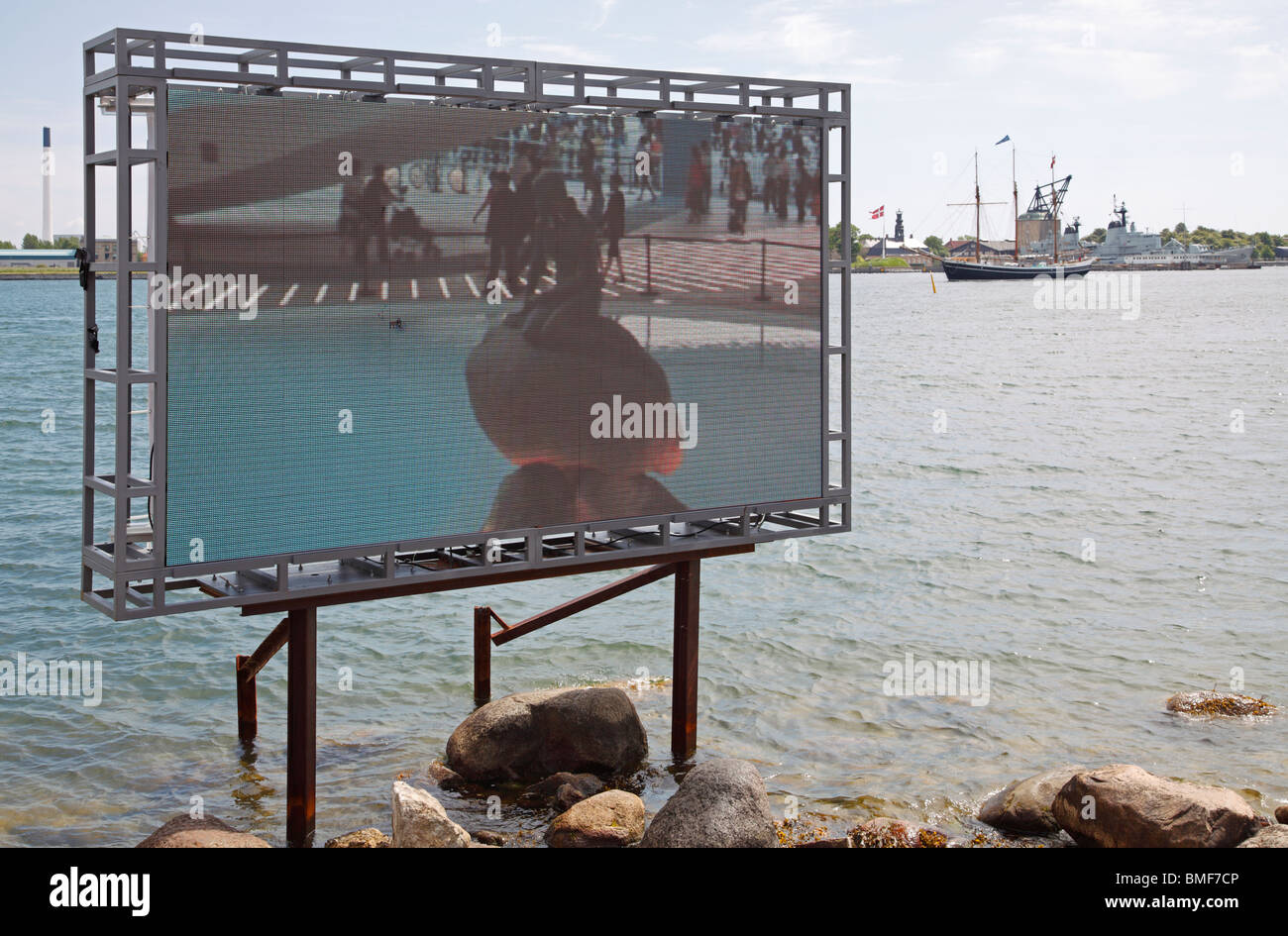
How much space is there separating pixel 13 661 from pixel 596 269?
50.4 feet

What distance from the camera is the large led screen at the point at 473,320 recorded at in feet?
39.0

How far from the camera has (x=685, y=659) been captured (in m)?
17.0

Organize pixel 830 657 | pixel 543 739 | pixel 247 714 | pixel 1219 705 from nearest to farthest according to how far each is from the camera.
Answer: pixel 543 739, pixel 247 714, pixel 1219 705, pixel 830 657

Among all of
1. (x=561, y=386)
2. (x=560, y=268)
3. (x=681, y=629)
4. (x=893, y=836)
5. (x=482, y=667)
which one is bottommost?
(x=893, y=836)

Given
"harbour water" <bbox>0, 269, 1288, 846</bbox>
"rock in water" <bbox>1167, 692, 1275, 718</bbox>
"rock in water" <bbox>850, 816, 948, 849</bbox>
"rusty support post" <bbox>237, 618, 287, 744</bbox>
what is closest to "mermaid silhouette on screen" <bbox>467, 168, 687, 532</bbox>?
"harbour water" <bbox>0, 269, 1288, 846</bbox>

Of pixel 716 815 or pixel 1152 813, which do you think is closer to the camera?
pixel 716 815

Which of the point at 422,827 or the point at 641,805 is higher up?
the point at 422,827

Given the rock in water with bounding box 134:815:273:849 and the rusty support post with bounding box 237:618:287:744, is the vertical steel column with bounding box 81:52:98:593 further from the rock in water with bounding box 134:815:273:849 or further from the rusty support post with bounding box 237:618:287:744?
the rusty support post with bounding box 237:618:287:744

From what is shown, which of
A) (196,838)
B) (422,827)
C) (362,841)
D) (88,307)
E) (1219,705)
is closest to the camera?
(88,307)

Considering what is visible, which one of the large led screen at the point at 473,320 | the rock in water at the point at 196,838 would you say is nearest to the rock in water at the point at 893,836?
the large led screen at the point at 473,320

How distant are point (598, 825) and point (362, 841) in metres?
2.38

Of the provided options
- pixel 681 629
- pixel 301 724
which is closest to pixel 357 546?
pixel 301 724

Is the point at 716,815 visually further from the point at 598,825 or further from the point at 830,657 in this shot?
the point at 830,657
